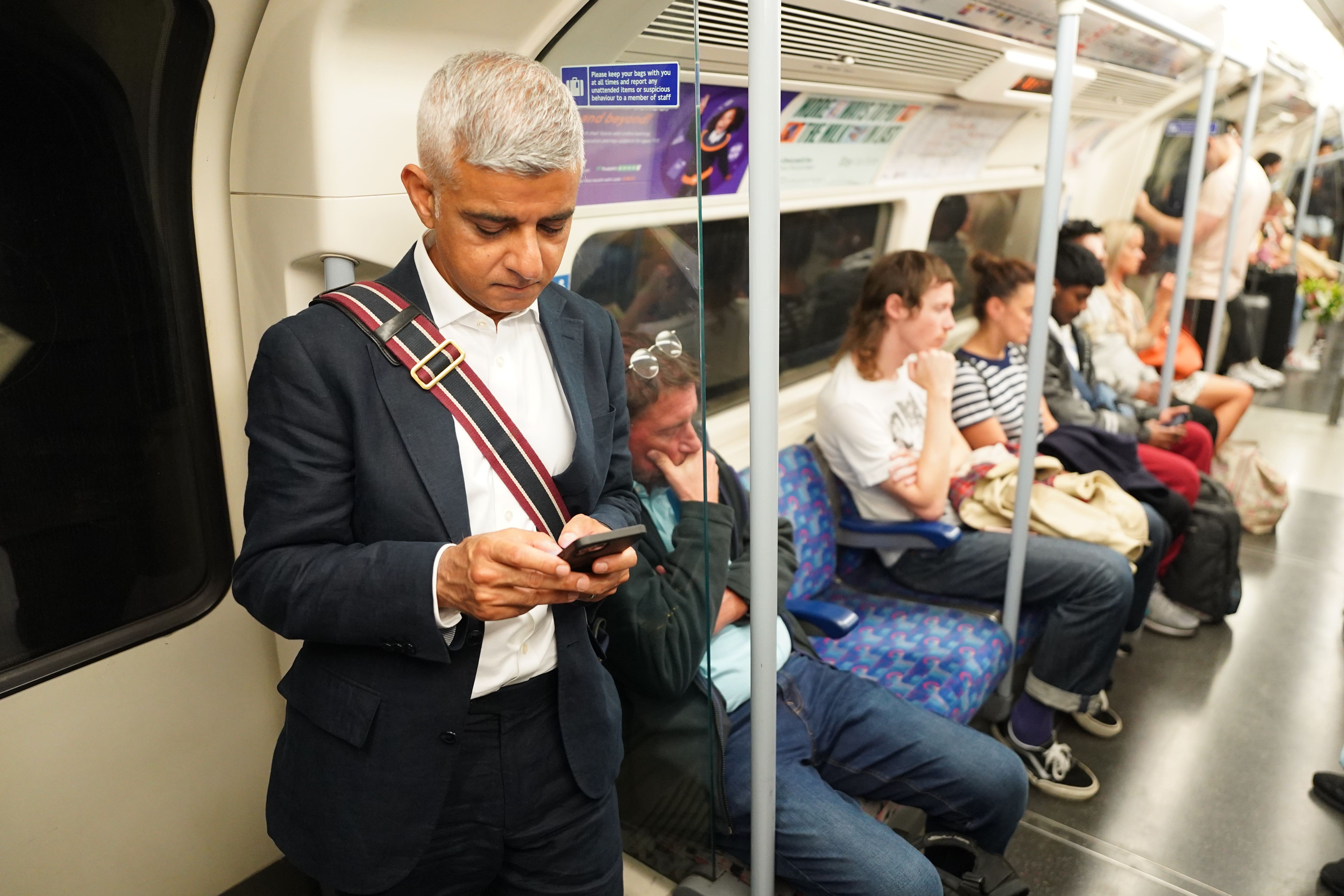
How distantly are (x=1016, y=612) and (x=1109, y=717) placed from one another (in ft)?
2.45

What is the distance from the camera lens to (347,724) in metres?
1.34

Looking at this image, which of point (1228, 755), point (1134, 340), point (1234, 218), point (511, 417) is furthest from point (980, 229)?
point (511, 417)

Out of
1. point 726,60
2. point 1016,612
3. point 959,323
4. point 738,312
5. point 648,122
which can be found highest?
point 726,60

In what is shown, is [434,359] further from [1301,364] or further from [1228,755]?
[1301,364]

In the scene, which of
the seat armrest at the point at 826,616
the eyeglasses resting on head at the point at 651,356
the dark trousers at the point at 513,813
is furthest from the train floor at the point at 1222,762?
the eyeglasses resting on head at the point at 651,356

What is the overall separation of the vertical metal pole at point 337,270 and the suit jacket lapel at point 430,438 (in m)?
0.60

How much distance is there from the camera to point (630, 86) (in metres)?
1.60

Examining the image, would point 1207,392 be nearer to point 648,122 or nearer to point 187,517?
point 648,122

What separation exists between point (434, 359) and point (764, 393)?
1.82ft

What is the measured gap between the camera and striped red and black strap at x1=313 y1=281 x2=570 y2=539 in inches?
51.3

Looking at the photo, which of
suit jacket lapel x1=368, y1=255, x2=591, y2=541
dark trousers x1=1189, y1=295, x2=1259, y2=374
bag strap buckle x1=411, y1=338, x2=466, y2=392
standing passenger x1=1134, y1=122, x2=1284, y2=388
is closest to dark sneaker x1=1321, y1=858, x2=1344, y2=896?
suit jacket lapel x1=368, y1=255, x2=591, y2=541

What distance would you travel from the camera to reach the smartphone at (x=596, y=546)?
1.17 m

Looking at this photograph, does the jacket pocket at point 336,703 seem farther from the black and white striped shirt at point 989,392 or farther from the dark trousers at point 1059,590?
the black and white striped shirt at point 989,392

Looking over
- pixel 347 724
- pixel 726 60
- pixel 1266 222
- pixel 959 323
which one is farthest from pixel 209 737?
pixel 1266 222
